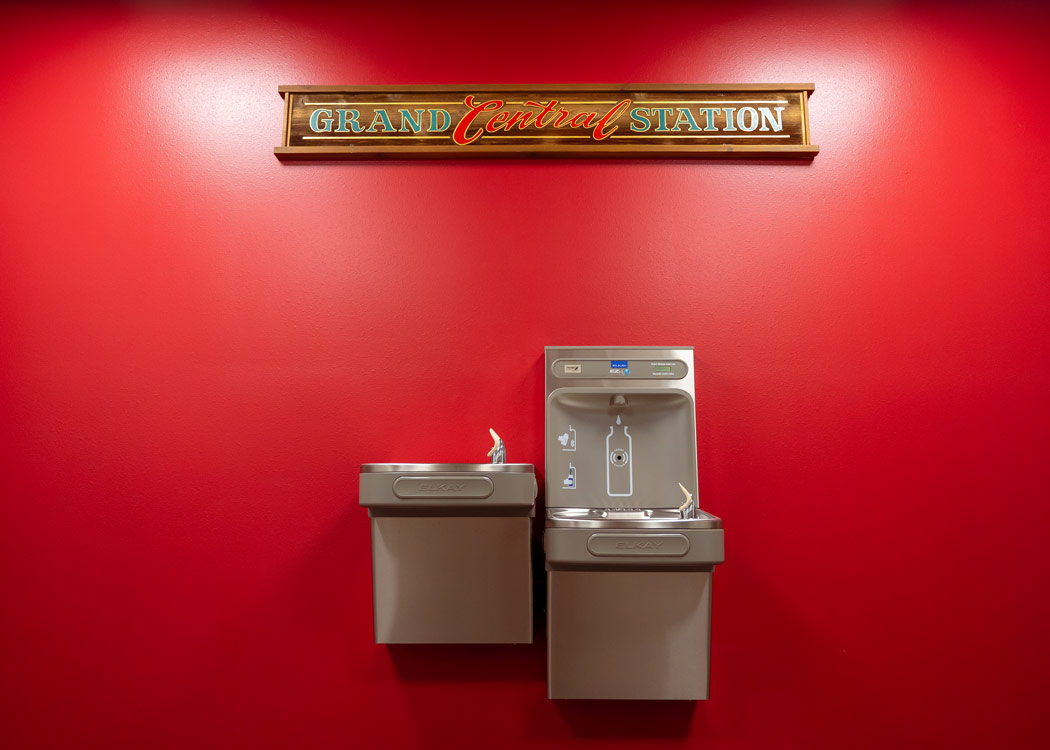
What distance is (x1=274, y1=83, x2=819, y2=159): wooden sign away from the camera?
7.77 ft

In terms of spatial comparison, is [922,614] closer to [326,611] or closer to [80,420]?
[326,611]

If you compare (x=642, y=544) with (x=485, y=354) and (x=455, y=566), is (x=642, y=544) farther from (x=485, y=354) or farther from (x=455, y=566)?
(x=485, y=354)

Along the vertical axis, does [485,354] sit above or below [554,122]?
below

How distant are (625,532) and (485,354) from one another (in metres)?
0.86

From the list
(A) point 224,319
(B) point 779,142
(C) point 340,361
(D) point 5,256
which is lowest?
(C) point 340,361

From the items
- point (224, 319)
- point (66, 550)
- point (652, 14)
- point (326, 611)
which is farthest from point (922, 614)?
point (66, 550)

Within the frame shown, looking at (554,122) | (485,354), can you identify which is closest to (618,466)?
(485,354)

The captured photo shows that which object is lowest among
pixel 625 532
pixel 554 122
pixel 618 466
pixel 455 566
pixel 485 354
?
pixel 455 566

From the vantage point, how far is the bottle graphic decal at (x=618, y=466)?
213 centimetres

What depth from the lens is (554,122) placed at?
2383 mm

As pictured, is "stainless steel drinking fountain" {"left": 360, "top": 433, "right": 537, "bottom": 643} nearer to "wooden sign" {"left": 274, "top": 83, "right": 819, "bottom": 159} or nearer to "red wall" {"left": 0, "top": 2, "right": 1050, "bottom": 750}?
"red wall" {"left": 0, "top": 2, "right": 1050, "bottom": 750}

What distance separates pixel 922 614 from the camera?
219 centimetres

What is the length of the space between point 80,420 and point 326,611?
1144 millimetres

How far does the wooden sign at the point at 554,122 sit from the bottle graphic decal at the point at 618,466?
110 centimetres
